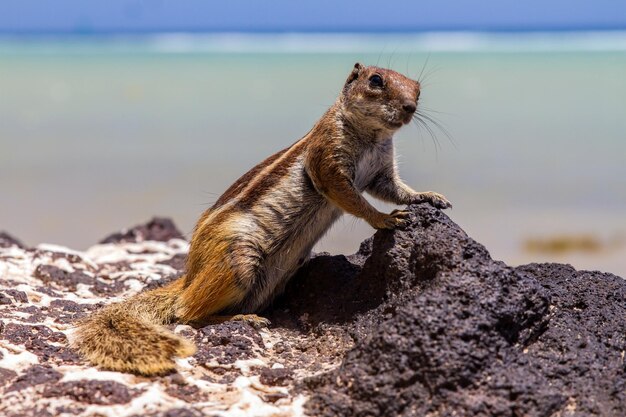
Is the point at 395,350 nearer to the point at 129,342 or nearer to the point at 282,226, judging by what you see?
the point at 129,342

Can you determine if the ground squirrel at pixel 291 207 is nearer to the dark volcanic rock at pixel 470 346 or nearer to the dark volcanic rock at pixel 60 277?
the dark volcanic rock at pixel 470 346

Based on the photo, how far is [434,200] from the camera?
5.88 metres

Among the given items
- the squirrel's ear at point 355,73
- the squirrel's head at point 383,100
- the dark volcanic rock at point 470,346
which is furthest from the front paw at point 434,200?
the squirrel's ear at point 355,73

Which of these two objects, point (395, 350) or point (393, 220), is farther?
point (393, 220)

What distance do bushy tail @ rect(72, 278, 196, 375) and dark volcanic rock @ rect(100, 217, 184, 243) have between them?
4.37 meters

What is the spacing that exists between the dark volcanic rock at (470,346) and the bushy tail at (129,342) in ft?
2.79

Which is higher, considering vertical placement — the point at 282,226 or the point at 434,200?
the point at 434,200

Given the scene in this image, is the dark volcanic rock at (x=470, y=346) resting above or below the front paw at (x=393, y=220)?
below

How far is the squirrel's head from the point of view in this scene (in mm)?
5902

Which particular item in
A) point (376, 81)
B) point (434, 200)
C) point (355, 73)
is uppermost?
point (355, 73)

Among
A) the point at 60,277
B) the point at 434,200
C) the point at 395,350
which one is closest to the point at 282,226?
the point at 434,200

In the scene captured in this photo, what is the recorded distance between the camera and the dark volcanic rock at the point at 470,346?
14.2 feet

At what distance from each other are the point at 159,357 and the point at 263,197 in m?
1.64

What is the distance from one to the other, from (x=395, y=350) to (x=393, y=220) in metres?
1.35
